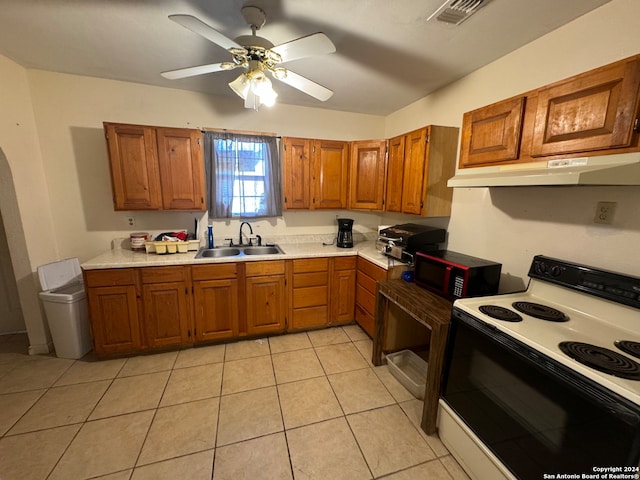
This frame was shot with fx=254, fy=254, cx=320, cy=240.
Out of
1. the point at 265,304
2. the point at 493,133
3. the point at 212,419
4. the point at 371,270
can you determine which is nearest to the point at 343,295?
the point at 371,270

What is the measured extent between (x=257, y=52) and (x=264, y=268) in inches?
69.4

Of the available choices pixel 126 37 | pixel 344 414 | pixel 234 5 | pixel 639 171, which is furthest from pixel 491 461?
pixel 126 37

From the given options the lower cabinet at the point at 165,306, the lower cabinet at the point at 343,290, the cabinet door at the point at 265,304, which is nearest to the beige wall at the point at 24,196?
the lower cabinet at the point at 165,306

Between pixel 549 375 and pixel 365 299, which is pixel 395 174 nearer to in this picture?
pixel 365 299

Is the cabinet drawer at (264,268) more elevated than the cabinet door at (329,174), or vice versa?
the cabinet door at (329,174)

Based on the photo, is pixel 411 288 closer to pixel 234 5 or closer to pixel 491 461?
pixel 491 461

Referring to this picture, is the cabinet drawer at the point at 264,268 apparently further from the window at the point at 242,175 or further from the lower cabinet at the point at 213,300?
the window at the point at 242,175

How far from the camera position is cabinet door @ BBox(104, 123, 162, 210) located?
229 cm

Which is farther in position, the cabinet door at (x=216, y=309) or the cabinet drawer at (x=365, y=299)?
the cabinet drawer at (x=365, y=299)

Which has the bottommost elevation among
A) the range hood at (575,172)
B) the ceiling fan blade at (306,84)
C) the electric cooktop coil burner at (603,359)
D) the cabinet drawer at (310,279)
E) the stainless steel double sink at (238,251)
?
the cabinet drawer at (310,279)

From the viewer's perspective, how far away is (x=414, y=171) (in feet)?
7.92

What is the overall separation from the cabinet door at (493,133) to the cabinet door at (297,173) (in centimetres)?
160

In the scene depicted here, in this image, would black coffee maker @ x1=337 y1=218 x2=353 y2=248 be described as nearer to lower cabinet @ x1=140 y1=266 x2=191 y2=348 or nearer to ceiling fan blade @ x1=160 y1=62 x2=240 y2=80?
lower cabinet @ x1=140 y1=266 x2=191 y2=348

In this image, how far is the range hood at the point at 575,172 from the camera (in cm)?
102
